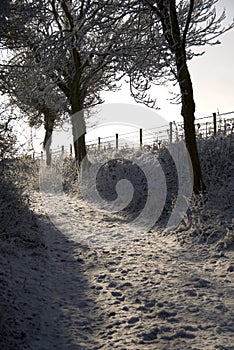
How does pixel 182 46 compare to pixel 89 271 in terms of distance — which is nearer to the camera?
pixel 89 271

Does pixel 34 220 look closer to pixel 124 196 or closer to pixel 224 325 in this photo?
pixel 124 196

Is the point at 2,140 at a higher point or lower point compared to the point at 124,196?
higher

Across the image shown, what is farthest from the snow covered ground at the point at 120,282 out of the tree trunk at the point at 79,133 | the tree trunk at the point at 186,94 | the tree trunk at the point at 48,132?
the tree trunk at the point at 48,132

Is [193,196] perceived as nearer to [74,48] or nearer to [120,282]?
[120,282]

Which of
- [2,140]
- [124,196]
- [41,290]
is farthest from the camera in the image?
[124,196]

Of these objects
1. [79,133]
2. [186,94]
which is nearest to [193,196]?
[186,94]

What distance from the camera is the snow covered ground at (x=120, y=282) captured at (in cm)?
546

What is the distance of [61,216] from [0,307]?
27.6ft

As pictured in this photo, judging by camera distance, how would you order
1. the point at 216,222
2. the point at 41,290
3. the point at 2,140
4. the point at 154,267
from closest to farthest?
the point at 41,290 → the point at 154,267 → the point at 2,140 → the point at 216,222

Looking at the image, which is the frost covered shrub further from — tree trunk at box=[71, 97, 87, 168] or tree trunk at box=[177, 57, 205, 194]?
tree trunk at box=[71, 97, 87, 168]

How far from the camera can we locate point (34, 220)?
37.8 feet

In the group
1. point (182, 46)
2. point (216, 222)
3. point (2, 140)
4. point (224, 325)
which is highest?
point (182, 46)

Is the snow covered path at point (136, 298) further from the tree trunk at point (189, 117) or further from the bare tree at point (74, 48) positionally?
the bare tree at point (74, 48)

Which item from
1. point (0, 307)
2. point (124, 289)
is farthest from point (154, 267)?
point (0, 307)
